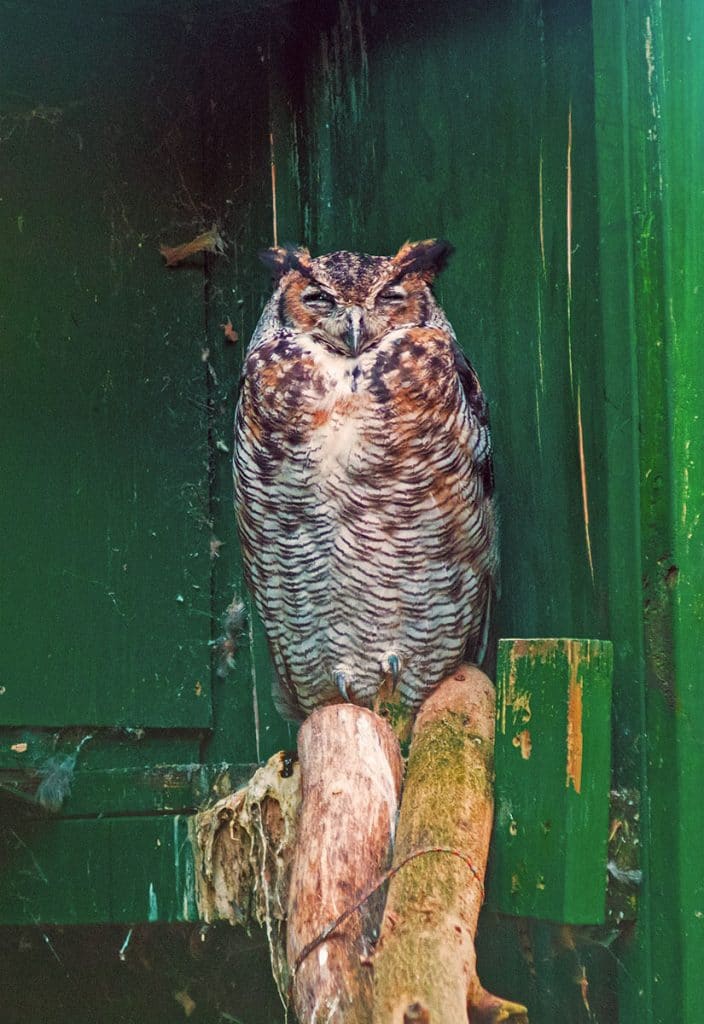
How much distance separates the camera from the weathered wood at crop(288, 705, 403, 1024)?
1919 millimetres

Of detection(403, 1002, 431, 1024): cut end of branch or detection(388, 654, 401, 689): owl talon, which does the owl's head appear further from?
detection(403, 1002, 431, 1024): cut end of branch

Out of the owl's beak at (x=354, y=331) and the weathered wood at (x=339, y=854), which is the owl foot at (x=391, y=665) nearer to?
the weathered wood at (x=339, y=854)

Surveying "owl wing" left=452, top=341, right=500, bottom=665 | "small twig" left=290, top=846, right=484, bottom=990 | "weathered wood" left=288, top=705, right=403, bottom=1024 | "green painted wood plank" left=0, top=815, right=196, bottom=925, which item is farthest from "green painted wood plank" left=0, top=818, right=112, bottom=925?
A: "owl wing" left=452, top=341, right=500, bottom=665

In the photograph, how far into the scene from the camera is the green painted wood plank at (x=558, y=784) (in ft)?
6.71

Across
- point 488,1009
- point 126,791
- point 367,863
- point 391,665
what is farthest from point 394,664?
point 488,1009

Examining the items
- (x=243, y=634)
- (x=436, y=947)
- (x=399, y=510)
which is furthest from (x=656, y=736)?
(x=243, y=634)

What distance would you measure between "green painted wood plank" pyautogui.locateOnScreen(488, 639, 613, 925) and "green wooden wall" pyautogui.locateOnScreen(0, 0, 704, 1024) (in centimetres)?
14

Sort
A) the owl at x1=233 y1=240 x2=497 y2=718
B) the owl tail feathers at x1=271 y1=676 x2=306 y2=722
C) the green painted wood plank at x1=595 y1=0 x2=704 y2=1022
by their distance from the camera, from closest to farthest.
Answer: the green painted wood plank at x1=595 y1=0 x2=704 y2=1022 < the owl at x1=233 y1=240 x2=497 y2=718 < the owl tail feathers at x1=271 y1=676 x2=306 y2=722

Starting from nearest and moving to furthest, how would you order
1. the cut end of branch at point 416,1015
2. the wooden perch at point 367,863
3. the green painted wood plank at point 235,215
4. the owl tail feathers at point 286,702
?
the cut end of branch at point 416,1015 < the wooden perch at point 367,863 < the owl tail feathers at point 286,702 < the green painted wood plank at point 235,215

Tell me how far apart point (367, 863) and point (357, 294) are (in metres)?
1.12

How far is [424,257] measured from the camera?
278cm

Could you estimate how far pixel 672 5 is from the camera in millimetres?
2256

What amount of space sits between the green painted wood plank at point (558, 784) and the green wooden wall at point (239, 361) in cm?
14

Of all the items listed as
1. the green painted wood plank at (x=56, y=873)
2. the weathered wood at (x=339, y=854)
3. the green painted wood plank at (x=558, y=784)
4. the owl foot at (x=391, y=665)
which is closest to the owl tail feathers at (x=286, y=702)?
the owl foot at (x=391, y=665)
